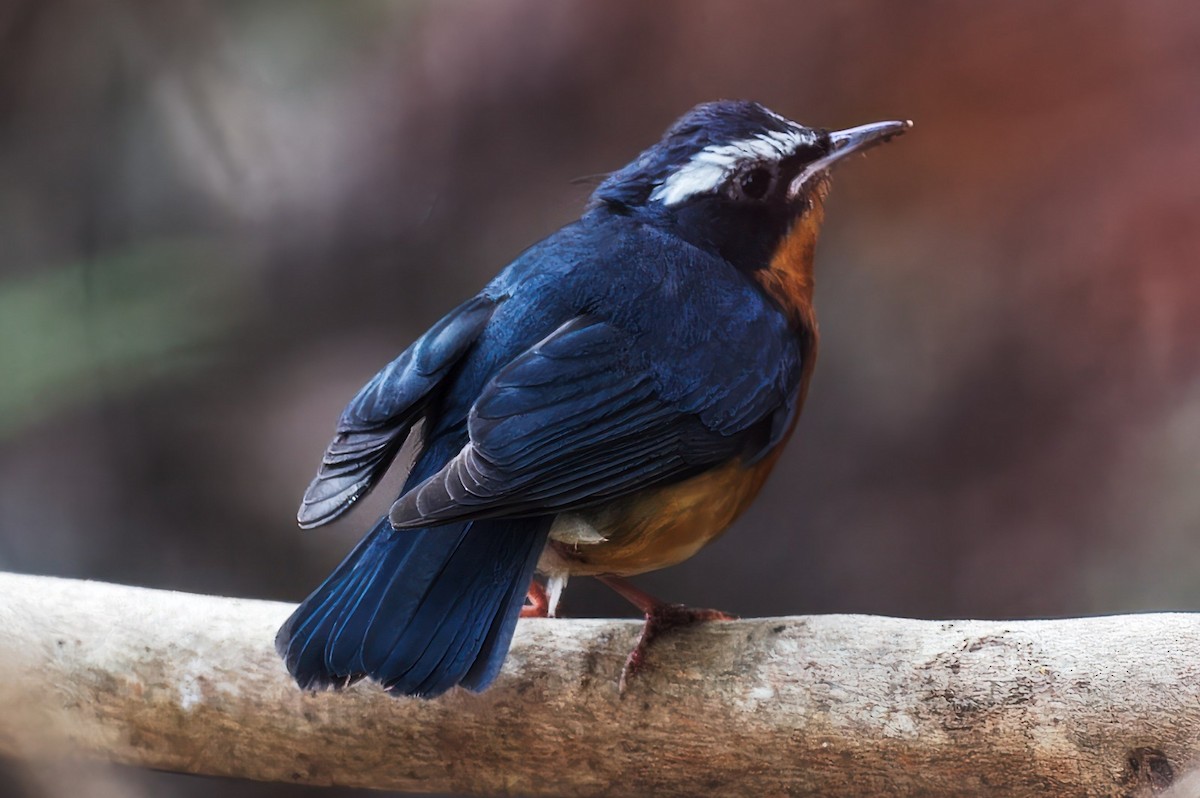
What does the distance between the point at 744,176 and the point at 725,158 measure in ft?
0.19

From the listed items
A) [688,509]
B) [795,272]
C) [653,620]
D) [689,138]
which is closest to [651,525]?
[688,509]

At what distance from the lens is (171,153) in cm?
395

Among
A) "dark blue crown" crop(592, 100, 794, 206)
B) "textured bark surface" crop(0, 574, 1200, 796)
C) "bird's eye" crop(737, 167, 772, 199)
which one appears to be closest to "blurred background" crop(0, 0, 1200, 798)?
"dark blue crown" crop(592, 100, 794, 206)

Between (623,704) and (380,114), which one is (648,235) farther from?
(380,114)

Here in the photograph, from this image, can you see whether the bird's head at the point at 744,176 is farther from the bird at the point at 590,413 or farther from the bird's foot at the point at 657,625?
the bird's foot at the point at 657,625

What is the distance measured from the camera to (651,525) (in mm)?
2299

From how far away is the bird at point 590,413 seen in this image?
6.61 feet

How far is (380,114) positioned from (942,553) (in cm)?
216

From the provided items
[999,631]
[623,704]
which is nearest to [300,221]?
[623,704]

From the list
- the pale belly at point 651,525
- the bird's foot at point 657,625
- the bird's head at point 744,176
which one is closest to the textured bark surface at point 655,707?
the bird's foot at point 657,625

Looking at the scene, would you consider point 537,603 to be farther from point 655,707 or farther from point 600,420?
point 600,420

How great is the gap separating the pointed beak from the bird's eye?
5 centimetres

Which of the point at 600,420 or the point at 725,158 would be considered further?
the point at 725,158

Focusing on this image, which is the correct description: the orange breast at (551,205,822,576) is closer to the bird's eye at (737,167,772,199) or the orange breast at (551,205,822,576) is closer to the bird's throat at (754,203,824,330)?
the bird's throat at (754,203,824,330)
